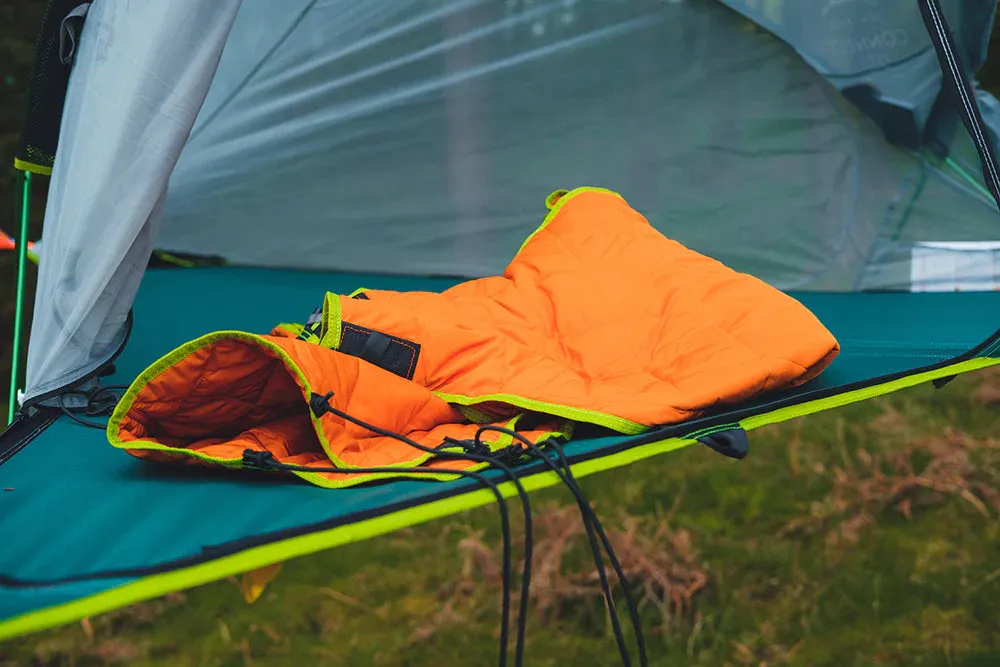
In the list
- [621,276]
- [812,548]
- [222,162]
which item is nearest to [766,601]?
[812,548]

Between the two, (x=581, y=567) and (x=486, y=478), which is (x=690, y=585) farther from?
(x=486, y=478)

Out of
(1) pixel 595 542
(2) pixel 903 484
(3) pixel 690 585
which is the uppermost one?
(1) pixel 595 542

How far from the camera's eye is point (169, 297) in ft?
6.29

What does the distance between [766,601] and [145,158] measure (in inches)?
45.0

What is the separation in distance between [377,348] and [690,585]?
74 cm

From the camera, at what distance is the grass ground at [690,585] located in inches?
58.5

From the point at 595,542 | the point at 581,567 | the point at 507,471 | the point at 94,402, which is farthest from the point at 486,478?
the point at 581,567

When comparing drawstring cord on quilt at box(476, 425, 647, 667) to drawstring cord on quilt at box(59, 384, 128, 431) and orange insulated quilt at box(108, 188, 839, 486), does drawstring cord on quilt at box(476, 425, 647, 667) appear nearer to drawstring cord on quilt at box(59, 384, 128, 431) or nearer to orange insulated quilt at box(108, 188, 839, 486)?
orange insulated quilt at box(108, 188, 839, 486)

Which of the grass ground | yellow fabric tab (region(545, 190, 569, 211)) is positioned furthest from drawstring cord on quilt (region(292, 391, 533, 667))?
yellow fabric tab (region(545, 190, 569, 211))

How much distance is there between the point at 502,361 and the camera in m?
1.23

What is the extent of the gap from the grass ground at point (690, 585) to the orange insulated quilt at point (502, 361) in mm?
483

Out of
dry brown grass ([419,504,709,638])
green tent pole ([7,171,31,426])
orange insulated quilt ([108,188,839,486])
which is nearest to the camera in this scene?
orange insulated quilt ([108,188,839,486])

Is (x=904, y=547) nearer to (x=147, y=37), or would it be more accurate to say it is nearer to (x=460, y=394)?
(x=460, y=394)

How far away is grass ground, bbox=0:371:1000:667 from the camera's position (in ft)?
4.88
